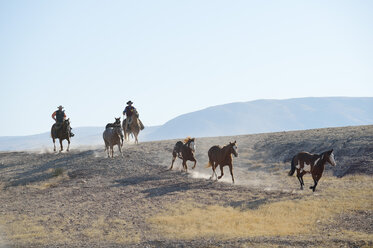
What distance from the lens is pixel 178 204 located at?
56.8 ft

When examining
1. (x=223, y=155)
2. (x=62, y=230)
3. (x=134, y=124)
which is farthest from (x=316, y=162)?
(x=134, y=124)

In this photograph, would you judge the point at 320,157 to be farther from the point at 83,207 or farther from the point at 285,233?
the point at 83,207

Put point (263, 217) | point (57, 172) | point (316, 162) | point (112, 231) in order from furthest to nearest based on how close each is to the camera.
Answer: point (57, 172)
point (316, 162)
point (263, 217)
point (112, 231)

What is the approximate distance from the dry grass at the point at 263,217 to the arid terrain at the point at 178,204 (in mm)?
35

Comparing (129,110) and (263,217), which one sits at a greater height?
(129,110)

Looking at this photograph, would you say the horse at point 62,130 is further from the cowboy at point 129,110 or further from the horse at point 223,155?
the horse at point 223,155

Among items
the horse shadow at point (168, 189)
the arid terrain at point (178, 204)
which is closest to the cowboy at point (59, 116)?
the arid terrain at point (178, 204)

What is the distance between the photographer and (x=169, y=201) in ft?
58.6

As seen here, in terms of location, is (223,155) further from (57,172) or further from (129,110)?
(129,110)

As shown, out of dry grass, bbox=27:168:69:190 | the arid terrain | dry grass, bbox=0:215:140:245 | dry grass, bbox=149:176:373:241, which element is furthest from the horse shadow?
dry grass, bbox=27:168:69:190

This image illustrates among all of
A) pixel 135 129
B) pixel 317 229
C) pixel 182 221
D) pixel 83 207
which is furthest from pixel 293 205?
pixel 135 129

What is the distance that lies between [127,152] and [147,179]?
25.9 feet

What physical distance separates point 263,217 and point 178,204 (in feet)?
12.7

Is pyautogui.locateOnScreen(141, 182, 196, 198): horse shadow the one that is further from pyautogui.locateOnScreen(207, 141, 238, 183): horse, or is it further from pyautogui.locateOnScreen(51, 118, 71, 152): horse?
pyautogui.locateOnScreen(51, 118, 71, 152): horse
